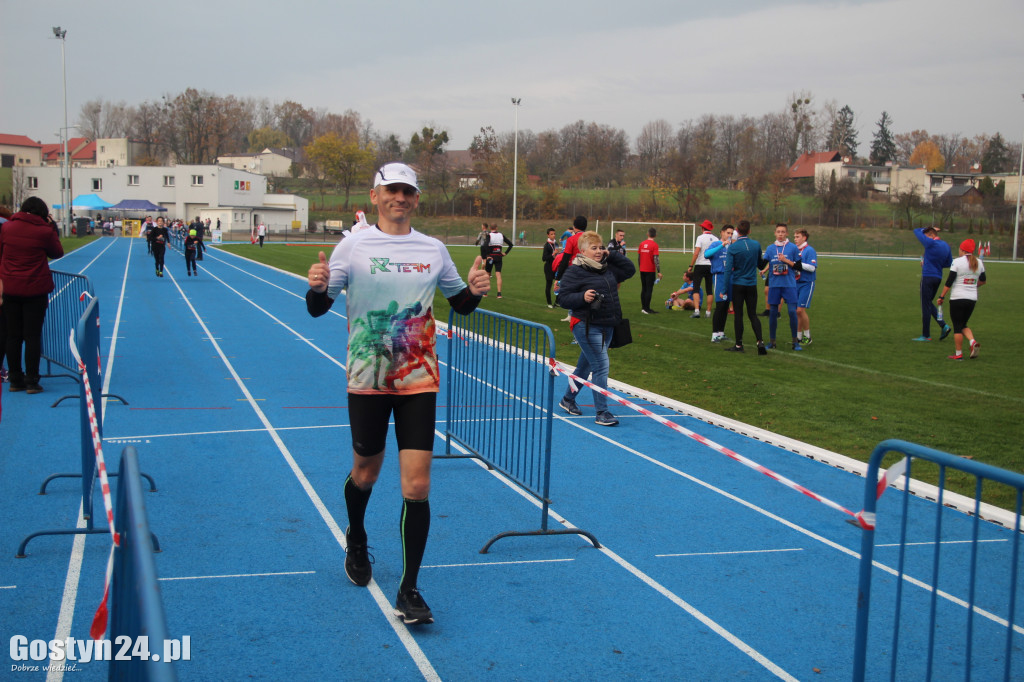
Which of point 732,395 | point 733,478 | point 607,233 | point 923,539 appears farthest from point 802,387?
point 607,233

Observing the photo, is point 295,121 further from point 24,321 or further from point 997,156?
point 24,321

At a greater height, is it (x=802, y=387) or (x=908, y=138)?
(x=908, y=138)

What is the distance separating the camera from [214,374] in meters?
11.2

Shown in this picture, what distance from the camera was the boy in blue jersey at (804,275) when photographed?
46.3 feet

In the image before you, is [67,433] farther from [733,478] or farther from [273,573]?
[733,478]

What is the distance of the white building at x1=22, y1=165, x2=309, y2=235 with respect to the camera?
269ft

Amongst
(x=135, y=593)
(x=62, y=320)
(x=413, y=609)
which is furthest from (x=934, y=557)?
(x=62, y=320)

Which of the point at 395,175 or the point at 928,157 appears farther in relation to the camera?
the point at 928,157

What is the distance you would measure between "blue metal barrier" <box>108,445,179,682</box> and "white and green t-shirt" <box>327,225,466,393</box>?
1.70 metres

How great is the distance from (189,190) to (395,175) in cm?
8625

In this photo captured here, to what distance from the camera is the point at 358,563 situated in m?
4.64

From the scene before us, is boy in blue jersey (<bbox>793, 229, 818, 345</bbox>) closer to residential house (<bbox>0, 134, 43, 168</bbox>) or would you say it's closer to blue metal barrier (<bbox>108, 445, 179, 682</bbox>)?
blue metal barrier (<bbox>108, 445, 179, 682</bbox>)

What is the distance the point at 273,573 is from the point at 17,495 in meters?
2.51

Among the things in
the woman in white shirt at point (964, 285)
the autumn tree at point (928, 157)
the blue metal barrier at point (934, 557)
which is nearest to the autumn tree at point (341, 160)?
the autumn tree at point (928, 157)
